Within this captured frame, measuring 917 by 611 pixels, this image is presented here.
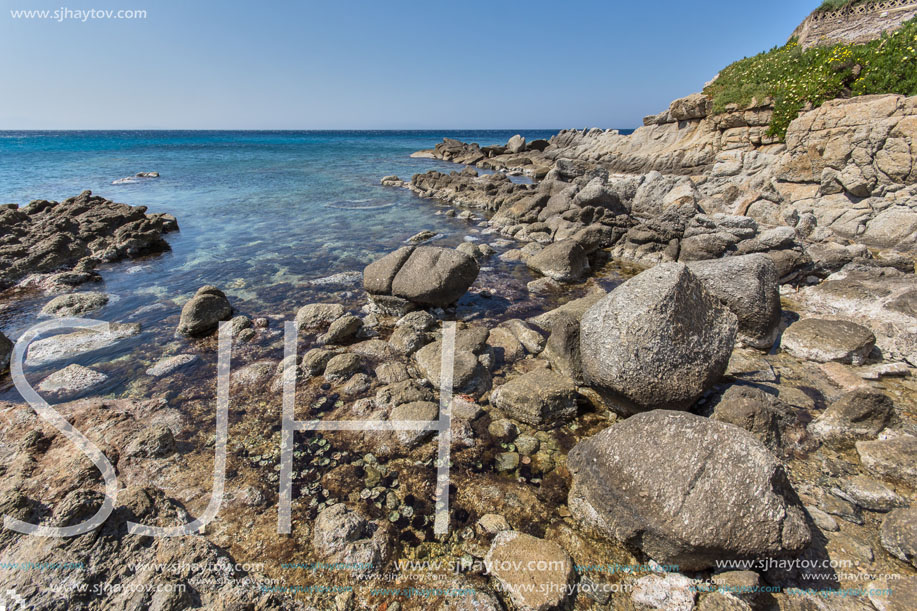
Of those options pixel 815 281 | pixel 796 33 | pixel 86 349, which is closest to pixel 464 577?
pixel 86 349

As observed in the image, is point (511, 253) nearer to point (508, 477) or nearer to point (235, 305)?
point (235, 305)

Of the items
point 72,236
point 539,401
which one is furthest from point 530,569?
point 72,236

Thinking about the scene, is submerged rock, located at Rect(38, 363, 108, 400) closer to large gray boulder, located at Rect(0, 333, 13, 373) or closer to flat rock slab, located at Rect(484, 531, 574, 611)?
large gray boulder, located at Rect(0, 333, 13, 373)

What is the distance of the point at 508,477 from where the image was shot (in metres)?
5.14

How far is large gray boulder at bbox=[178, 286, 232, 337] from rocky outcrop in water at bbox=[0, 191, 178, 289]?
7860 millimetres

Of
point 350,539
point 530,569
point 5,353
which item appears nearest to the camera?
point 530,569

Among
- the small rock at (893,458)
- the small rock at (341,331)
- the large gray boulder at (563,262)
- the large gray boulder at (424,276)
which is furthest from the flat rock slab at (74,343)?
the small rock at (893,458)

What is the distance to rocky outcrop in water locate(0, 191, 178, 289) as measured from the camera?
13352 mm

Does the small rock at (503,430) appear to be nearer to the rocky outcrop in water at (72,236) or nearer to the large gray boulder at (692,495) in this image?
the large gray boulder at (692,495)

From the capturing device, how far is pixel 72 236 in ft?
50.0

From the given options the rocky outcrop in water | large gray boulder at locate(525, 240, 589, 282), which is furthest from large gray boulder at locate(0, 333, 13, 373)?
large gray boulder at locate(525, 240, 589, 282)

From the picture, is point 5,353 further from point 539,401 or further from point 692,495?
point 692,495

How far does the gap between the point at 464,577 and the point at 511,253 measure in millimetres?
11950

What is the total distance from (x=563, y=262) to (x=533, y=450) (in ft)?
25.2
